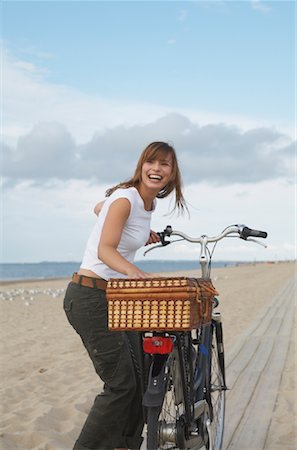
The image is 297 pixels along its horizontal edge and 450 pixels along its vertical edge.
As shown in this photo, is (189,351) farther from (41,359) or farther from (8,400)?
(41,359)

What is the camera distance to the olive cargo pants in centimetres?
320

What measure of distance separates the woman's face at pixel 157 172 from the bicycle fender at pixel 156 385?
890 mm

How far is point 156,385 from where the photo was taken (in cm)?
292

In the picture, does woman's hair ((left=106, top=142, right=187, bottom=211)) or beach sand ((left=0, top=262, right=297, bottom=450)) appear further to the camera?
beach sand ((left=0, top=262, right=297, bottom=450))

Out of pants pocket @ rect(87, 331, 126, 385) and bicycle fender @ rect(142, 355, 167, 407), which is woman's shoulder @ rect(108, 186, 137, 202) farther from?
bicycle fender @ rect(142, 355, 167, 407)

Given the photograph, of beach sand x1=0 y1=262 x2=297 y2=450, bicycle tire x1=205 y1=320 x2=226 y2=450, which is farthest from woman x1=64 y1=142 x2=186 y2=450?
beach sand x1=0 y1=262 x2=297 y2=450

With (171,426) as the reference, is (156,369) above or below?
above

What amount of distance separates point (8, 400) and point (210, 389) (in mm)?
2732

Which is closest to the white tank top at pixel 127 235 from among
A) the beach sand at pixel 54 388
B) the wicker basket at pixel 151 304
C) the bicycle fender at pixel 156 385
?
the wicker basket at pixel 151 304

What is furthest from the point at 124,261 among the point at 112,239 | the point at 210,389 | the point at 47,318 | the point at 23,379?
the point at 47,318

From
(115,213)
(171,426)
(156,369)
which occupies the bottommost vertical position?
(171,426)

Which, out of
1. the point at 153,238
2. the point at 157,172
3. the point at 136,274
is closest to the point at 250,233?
the point at 153,238

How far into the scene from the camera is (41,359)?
28.0 feet

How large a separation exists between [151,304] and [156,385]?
42 centimetres
